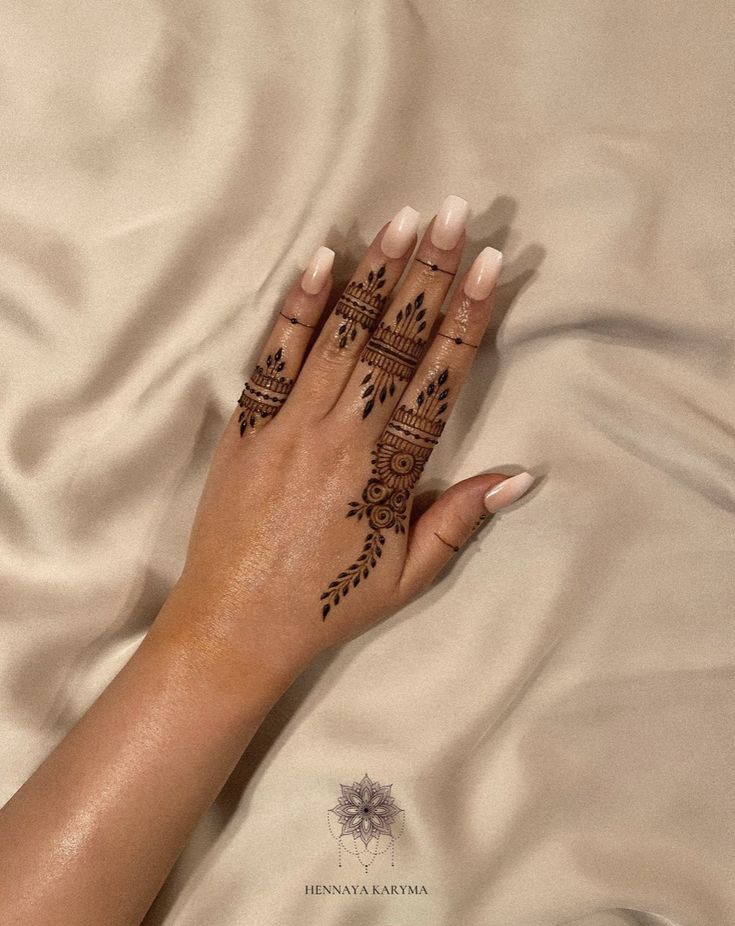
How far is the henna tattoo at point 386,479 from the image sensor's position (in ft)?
3.57

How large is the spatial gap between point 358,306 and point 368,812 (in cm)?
65

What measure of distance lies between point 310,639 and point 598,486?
423 mm

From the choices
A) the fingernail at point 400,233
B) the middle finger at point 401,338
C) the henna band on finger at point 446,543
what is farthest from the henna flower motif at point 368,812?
the fingernail at point 400,233

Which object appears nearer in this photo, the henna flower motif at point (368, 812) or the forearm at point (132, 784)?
the forearm at point (132, 784)

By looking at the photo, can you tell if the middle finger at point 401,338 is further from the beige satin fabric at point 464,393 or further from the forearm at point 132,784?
the forearm at point 132,784

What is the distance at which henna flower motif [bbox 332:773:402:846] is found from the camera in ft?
3.67

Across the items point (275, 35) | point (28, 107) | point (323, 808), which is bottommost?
point (323, 808)

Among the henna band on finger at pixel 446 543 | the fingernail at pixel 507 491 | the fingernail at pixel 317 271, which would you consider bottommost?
the henna band on finger at pixel 446 543

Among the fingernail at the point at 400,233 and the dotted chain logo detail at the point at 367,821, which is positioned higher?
the fingernail at the point at 400,233

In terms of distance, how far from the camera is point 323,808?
113 cm

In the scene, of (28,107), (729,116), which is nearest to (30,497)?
(28,107)

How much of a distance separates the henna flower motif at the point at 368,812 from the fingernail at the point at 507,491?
0.40 metres

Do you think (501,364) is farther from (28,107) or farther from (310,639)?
(28,107)

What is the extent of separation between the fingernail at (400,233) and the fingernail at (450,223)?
27 mm
